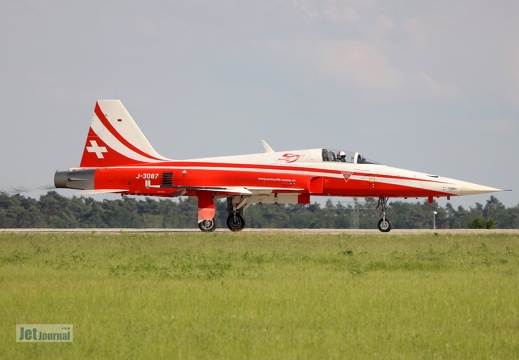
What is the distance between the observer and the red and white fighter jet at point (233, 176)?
3075 cm

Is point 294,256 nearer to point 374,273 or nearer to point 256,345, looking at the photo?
point 374,273

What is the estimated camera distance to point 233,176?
103 feet

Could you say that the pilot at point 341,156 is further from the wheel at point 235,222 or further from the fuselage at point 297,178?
the wheel at point 235,222

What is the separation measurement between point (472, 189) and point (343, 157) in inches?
174

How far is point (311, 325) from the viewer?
467 inches

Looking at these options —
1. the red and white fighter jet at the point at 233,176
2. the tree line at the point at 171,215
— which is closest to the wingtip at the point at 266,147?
the red and white fighter jet at the point at 233,176

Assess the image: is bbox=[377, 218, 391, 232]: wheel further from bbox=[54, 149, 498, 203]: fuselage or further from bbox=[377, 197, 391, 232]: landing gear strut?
bbox=[54, 149, 498, 203]: fuselage

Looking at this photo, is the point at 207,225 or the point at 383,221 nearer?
the point at 207,225

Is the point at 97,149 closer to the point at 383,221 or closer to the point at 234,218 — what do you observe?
the point at 234,218

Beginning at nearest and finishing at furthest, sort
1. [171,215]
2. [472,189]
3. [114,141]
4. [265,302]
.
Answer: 1. [265,302]
2. [472,189]
3. [114,141]
4. [171,215]

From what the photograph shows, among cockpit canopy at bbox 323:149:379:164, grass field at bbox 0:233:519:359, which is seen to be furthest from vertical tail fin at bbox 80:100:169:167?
grass field at bbox 0:233:519:359

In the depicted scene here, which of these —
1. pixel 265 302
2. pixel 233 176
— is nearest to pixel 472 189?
pixel 233 176

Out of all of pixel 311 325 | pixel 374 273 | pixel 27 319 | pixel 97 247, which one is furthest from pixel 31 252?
pixel 311 325

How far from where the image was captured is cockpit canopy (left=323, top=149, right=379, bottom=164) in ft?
101
